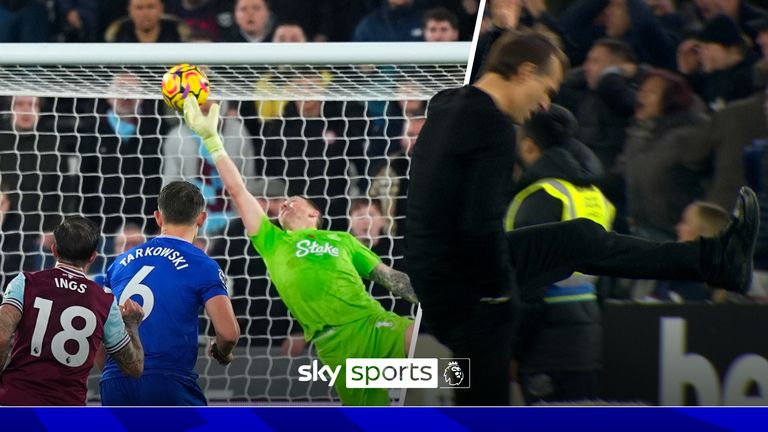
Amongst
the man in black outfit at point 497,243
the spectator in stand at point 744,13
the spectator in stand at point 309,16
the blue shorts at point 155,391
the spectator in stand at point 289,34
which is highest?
the spectator in stand at point 744,13

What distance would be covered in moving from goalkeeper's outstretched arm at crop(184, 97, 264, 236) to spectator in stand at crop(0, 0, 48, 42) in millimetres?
473

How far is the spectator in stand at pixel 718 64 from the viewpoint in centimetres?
309

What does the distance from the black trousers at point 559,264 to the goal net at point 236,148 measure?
0.85 feet

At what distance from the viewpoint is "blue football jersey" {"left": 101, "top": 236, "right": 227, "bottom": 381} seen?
3197 millimetres

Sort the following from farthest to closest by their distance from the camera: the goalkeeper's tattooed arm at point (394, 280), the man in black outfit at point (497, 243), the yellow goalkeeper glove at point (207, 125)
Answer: the yellow goalkeeper glove at point (207, 125) → the goalkeeper's tattooed arm at point (394, 280) → the man in black outfit at point (497, 243)

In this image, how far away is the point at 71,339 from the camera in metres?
3.12

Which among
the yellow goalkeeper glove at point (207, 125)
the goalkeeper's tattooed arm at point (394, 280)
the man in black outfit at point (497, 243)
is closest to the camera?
the man in black outfit at point (497, 243)

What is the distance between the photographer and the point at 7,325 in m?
3.04

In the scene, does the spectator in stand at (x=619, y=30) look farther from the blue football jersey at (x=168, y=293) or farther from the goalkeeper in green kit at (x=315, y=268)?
the blue football jersey at (x=168, y=293)

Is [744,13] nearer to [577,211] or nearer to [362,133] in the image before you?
[577,211]

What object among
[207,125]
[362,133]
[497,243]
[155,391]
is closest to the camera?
[497,243]

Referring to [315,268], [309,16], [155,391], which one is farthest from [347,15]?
[155,391]

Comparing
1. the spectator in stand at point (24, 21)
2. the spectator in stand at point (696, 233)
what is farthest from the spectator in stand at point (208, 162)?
the spectator in stand at point (696, 233)

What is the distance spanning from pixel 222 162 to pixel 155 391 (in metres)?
0.68
